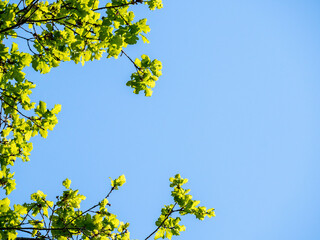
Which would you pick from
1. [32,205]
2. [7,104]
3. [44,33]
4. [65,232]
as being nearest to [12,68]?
[7,104]

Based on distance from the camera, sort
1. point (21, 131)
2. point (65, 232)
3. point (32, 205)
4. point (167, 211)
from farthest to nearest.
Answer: point (167, 211)
point (21, 131)
point (32, 205)
point (65, 232)

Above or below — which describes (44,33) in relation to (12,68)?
above

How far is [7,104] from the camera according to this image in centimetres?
466

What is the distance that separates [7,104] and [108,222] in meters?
2.75

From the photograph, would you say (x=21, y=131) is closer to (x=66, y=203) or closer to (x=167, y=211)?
(x=66, y=203)

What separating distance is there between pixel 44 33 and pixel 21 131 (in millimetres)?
1941

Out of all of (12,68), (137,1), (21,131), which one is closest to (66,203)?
(21,131)

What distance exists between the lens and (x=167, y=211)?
5199mm

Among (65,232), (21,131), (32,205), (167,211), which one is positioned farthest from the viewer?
(167,211)

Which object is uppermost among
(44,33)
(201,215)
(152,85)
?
(44,33)

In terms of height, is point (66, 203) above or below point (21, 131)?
below

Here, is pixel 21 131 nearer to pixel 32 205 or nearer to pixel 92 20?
pixel 32 205

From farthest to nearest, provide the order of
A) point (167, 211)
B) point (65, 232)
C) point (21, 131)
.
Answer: point (167, 211) < point (21, 131) < point (65, 232)

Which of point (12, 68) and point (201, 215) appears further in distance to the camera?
point (201, 215)
